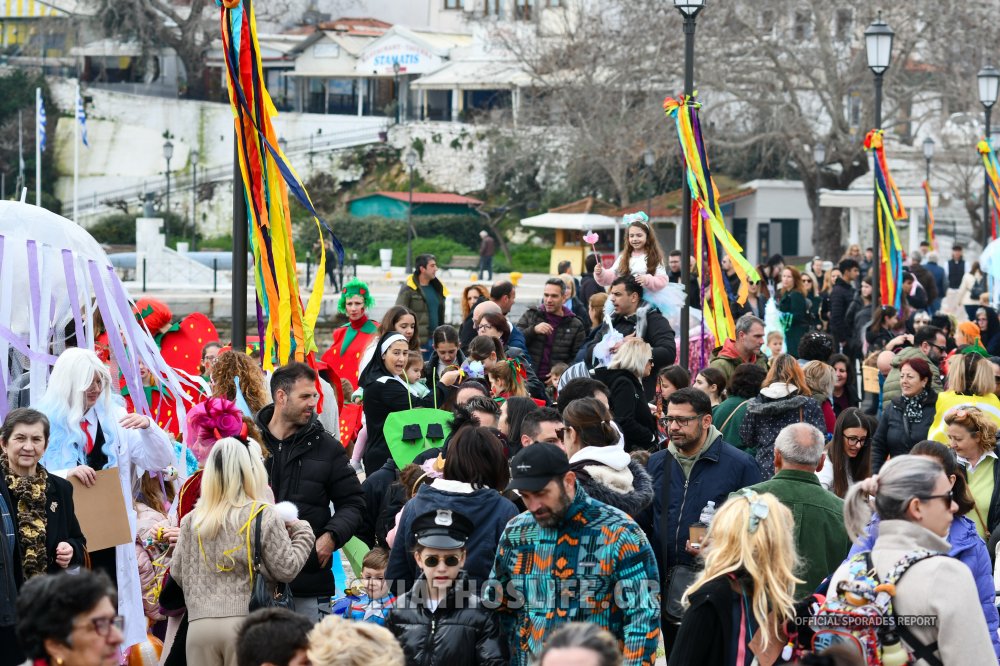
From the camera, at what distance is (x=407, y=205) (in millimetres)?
60562

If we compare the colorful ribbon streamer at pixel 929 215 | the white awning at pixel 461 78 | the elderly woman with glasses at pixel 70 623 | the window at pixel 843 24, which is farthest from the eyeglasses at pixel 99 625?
the white awning at pixel 461 78

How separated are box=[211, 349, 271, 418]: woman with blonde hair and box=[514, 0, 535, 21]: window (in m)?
61.0

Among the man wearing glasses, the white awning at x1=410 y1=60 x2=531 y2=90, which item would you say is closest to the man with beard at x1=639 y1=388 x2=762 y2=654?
the man wearing glasses

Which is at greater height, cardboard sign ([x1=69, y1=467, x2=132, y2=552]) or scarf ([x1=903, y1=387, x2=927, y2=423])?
scarf ([x1=903, y1=387, x2=927, y2=423])

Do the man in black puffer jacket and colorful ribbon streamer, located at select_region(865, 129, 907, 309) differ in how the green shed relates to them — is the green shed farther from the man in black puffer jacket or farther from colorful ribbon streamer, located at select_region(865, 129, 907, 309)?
the man in black puffer jacket

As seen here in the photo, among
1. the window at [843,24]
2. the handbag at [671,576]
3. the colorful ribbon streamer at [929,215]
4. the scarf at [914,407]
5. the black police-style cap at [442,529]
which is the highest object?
the window at [843,24]

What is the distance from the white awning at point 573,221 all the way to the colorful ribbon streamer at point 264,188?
131ft

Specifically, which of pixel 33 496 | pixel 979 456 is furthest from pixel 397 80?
pixel 33 496

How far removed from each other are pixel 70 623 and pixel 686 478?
3.41 metres

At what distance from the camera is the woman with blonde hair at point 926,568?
476 centimetres

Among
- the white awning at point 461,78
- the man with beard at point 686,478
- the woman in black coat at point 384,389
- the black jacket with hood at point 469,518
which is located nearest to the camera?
the black jacket with hood at point 469,518

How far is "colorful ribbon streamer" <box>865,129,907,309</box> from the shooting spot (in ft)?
58.0

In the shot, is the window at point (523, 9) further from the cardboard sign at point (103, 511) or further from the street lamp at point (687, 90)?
the cardboard sign at point (103, 511)

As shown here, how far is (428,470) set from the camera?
7027 mm
